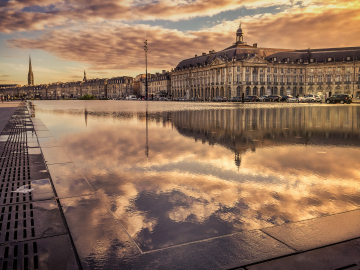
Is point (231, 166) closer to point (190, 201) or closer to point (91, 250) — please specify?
point (190, 201)

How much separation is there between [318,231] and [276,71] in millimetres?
100004

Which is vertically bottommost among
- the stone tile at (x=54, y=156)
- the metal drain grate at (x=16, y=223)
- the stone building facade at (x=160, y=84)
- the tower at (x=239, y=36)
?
the metal drain grate at (x=16, y=223)

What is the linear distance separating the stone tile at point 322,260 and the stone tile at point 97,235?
960 mm

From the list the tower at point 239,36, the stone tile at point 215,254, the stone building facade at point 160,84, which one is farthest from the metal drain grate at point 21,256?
the stone building facade at point 160,84

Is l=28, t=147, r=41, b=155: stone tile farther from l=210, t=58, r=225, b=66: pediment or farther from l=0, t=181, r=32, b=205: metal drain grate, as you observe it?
l=210, t=58, r=225, b=66: pediment

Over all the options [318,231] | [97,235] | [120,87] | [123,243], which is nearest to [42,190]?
[97,235]

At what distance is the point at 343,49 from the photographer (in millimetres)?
95812

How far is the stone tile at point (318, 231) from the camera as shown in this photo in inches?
97.1

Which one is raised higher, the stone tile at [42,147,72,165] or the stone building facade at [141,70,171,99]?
the stone building facade at [141,70,171,99]

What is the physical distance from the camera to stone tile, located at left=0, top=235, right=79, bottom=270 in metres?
2.14

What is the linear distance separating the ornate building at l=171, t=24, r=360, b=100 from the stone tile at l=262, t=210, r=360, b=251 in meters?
88.6

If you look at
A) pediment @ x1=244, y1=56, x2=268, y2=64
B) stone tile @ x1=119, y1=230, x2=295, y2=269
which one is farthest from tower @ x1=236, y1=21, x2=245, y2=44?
stone tile @ x1=119, y1=230, x2=295, y2=269

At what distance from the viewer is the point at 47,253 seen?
2.27 m

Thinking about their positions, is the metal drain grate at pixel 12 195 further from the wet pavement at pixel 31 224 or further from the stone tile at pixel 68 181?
the stone tile at pixel 68 181
